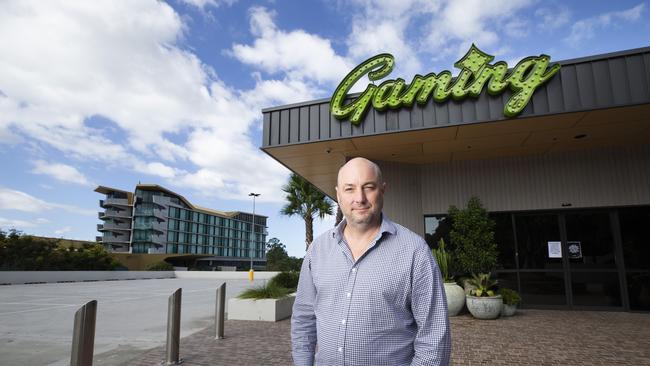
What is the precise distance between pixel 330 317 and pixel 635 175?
1112 cm

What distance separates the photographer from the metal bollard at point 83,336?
3.32 metres

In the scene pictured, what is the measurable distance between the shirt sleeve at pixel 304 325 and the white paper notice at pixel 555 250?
9.98m

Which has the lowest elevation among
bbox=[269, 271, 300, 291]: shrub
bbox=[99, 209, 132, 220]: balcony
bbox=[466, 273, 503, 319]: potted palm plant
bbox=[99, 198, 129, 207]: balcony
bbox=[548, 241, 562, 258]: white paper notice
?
bbox=[466, 273, 503, 319]: potted palm plant

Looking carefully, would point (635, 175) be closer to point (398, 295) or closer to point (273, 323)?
point (273, 323)

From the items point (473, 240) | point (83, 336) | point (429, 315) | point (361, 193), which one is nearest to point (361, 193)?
point (361, 193)

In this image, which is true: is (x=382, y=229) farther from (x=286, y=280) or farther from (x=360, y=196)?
(x=286, y=280)

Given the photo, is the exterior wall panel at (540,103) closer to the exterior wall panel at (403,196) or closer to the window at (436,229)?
the exterior wall panel at (403,196)

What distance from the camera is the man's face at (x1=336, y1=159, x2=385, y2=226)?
6.24 feet

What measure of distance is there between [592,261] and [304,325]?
10.4 meters

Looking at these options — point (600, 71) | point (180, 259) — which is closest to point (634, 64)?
point (600, 71)

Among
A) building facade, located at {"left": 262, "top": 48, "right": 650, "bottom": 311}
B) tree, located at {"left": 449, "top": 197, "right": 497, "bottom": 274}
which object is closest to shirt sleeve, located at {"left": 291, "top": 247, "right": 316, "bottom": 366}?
building facade, located at {"left": 262, "top": 48, "right": 650, "bottom": 311}

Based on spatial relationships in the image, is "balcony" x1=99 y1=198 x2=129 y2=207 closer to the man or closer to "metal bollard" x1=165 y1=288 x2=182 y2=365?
"metal bollard" x1=165 y1=288 x2=182 y2=365

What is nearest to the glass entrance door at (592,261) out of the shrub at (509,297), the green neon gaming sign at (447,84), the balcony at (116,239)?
the shrub at (509,297)

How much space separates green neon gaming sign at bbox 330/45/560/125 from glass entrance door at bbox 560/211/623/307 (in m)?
4.93
